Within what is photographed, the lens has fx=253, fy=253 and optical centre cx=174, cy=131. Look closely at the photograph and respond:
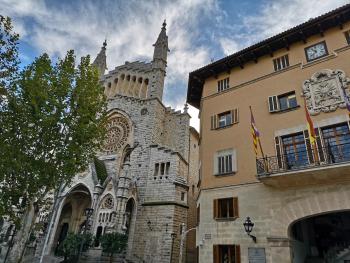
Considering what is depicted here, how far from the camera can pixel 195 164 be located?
1192 inches

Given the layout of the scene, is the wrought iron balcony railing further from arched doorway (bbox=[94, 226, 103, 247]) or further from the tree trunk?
arched doorway (bbox=[94, 226, 103, 247])

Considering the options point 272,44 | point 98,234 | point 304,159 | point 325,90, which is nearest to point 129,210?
point 98,234

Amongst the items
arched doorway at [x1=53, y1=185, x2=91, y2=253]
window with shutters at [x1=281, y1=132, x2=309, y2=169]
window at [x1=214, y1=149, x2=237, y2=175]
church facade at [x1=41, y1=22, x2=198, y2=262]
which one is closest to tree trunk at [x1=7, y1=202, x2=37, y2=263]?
Result: church facade at [x1=41, y1=22, x2=198, y2=262]

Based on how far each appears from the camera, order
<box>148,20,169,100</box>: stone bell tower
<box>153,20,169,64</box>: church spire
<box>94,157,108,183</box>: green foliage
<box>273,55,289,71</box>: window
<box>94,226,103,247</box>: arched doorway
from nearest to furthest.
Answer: <box>273,55,289,71</box>: window
<box>94,226,103,247</box>: arched doorway
<box>94,157,108,183</box>: green foliage
<box>148,20,169,100</box>: stone bell tower
<box>153,20,169,64</box>: church spire

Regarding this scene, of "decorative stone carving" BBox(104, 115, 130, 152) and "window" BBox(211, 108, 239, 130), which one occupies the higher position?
"decorative stone carving" BBox(104, 115, 130, 152)

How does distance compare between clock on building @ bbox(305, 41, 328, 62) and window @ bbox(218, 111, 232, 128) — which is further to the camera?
window @ bbox(218, 111, 232, 128)

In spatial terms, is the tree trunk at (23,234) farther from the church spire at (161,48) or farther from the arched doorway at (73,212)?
the church spire at (161,48)

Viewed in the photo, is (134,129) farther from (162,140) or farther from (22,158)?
(22,158)

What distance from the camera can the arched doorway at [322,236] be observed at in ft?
43.8

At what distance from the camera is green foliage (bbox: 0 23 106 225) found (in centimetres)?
1237

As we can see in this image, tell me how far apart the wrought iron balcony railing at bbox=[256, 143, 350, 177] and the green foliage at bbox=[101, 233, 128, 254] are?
13.0m

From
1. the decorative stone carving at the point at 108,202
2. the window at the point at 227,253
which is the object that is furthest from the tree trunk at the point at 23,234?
the decorative stone carving at the point at 108,202

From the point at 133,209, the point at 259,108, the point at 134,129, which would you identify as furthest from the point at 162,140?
the point at 259,108

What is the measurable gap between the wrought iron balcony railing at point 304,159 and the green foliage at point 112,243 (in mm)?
13033
